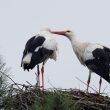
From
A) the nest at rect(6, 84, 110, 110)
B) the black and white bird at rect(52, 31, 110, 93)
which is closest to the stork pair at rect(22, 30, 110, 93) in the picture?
the black and white bird at rect(52, 31, 110, 93)

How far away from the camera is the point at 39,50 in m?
10.1

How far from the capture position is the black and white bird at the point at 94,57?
8938 millimetres

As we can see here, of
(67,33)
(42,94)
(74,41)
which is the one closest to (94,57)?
(74,41)

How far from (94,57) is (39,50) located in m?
1.43

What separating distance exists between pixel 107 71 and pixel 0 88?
4.11 meters

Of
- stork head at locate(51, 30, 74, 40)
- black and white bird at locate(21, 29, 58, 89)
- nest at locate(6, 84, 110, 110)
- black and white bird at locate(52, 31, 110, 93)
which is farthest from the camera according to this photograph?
stork head at locate(51, 30, 74, 40)

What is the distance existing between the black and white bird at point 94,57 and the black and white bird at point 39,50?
622 mm

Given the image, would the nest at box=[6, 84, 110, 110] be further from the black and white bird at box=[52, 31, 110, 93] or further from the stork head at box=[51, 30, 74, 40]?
the stork head at box=[51, 30, 74, 40]

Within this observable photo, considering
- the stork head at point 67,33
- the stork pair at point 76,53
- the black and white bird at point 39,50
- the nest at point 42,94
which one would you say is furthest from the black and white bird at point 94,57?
the nest at point 42,94

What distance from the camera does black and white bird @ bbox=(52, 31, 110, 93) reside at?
29.3 ft

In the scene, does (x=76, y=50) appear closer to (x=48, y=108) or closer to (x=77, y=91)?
(x=77, y=91)

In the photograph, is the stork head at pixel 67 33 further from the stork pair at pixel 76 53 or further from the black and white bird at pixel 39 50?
the black and white bird at pixel 39 50

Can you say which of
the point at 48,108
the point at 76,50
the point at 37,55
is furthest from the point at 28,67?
the point at 48,108

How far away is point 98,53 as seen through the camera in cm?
925
